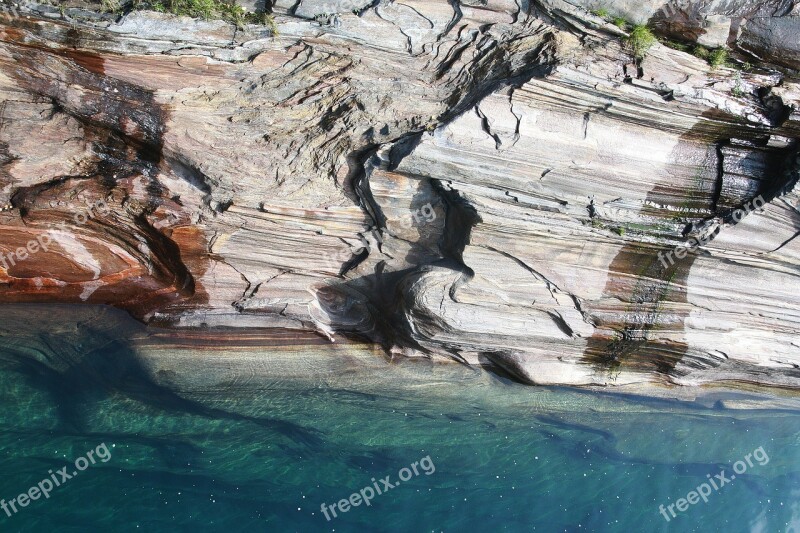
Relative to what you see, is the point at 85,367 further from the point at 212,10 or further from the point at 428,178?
the point at 428,178

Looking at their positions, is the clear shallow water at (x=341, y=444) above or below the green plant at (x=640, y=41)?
below

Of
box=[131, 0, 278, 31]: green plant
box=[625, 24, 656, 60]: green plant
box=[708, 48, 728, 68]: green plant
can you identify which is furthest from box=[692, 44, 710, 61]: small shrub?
box=[131, 0, 278, 31]: green plant

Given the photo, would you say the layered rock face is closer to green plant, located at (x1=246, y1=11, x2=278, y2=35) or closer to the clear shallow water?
green plant, located at (x1=246, y1=11, x2=278, y2=35)

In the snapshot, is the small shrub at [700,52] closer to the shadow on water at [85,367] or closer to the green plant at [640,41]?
the green plant at [640,41]

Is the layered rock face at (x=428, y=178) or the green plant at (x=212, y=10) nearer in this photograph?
the green plant at (x=212, y=10)

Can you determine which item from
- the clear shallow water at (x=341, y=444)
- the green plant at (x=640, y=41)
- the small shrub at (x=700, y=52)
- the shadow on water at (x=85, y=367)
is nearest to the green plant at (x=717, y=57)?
the small shrub at (x=700, y=52)

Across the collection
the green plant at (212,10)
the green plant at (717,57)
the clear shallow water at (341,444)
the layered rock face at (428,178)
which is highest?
the green plant at (717,57)

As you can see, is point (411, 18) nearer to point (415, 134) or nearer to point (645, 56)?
point (415, 134)
